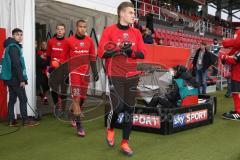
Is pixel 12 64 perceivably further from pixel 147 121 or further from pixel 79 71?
pixel 147 121

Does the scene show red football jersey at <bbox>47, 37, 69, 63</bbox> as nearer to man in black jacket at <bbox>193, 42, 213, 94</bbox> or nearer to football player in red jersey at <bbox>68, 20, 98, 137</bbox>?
football player in red jersey at <bbox>68, 20, 98, 137</bbox>

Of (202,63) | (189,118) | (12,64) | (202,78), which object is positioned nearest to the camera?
(189,118)

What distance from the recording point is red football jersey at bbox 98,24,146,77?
422cm

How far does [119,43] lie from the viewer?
13.9 ft

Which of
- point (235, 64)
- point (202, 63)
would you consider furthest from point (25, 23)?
point (202, 63)

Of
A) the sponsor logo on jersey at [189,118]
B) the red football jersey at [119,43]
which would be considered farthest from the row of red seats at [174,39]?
the red football jersey at [119,43]

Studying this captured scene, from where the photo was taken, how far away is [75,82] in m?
4.73

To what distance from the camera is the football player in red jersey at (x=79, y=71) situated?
4582mm

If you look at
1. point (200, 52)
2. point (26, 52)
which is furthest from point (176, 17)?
point (26, 52)

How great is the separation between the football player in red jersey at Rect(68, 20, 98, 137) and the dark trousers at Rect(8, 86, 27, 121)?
120 cm

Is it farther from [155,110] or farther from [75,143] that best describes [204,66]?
[75,143]

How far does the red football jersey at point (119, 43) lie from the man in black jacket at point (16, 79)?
229 cm

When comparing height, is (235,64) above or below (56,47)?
below

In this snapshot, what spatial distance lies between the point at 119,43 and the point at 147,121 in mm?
1910
